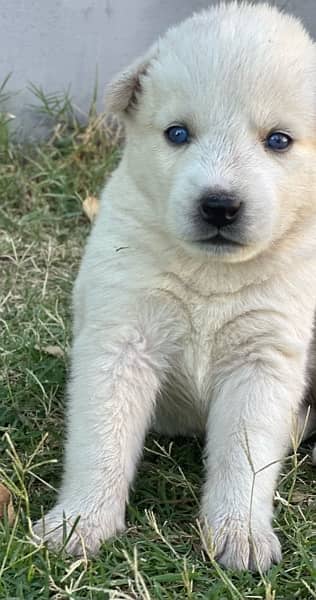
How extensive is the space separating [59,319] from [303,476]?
4.95 feet

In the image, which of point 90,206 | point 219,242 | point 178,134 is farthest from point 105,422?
point 90,206

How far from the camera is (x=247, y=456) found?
141 inches

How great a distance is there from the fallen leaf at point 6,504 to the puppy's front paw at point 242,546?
651 millimetres

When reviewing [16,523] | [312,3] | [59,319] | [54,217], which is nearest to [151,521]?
[16,523]

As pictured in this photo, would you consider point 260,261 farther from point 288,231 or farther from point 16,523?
point 16,523

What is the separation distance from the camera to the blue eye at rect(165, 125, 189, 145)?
363cm

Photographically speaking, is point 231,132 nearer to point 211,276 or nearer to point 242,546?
point 211,276

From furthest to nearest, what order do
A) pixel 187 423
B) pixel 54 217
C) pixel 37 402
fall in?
pixel 54 217 → pixel 37 402 → pixel 187 423

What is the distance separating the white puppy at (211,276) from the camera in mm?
3520

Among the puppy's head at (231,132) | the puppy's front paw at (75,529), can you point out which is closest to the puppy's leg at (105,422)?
the puppy's front paw at (75,529)

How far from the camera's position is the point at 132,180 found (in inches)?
154

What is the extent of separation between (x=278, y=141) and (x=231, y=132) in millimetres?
187

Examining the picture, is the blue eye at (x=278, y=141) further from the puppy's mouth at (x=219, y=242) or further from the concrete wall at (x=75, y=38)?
the concrete wall at (x=75, y=38)

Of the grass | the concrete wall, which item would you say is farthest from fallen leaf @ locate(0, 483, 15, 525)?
the concrete wall
